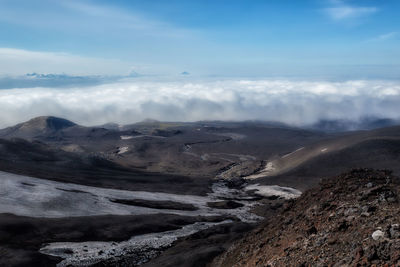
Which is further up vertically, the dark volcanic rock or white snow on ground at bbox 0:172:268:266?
white snow on ground at bbox 0:172:268:266

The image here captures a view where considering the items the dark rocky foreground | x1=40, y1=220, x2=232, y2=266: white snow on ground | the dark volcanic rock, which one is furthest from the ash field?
the dark rocky foreground

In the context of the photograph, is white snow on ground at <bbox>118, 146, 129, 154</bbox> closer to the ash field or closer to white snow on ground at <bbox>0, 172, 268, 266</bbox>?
the ash field

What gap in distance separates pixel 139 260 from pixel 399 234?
2531cm

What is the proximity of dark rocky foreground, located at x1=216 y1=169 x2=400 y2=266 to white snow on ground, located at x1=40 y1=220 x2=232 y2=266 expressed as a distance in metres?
12.4

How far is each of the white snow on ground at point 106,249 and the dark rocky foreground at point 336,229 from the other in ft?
40.5

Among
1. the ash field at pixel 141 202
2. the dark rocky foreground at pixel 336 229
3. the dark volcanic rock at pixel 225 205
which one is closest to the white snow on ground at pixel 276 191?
the ash field at pixel 141 202

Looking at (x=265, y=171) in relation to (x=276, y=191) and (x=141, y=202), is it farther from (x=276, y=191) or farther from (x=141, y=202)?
(x=141, y=202)

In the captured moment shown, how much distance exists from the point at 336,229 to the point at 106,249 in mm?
26262

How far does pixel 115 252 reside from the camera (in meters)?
35.5

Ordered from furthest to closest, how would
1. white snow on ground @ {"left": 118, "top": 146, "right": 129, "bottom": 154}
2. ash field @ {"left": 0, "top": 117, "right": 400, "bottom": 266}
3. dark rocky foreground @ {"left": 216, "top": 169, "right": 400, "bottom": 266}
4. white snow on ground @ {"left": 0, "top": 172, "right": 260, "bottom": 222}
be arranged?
white snow on ground @ {"left": 118, "top": 146, "right": 129, "bottom": 154}
white snow on ground @ {"left": 0, "top": 172, "right": 260, "bottom": 222}
ash field @ {"left": 0, "top": 117, "right": 400, "bottom": 266}
dark rocky foreground @ {"left": 216, "top": 169, "right": 400, "bottom": 266}

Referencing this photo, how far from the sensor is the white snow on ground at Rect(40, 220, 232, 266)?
108 ft

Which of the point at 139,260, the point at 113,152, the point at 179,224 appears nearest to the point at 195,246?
the point at 139,260

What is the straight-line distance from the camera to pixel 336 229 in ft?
52.7

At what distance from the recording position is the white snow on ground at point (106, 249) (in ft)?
108
